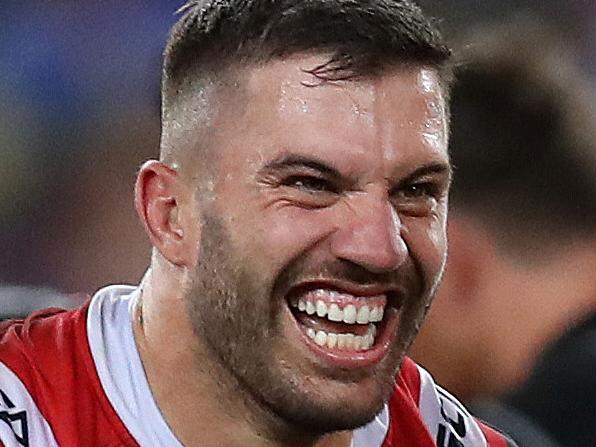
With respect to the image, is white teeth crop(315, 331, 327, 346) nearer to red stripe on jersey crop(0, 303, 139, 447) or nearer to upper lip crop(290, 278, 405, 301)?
upper lip crop(290, 278, 405, 301)

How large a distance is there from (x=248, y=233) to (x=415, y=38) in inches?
7.9

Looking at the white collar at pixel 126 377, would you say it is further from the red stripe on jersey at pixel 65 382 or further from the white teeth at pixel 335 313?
the white teeth at pixel 335 313

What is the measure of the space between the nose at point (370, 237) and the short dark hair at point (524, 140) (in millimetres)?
559

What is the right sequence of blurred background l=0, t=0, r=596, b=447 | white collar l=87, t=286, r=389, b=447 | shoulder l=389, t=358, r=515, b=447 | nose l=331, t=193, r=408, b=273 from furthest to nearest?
blurred background l=0, t=0, r=596, b=447 < shoulder l=389, t=358, r=515, b=447 < white collar l=87, t=286, r=389, b=447 < nose l=331, t=193, r=408, b=273

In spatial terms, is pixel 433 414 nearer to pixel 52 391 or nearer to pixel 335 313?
pixel 335 313

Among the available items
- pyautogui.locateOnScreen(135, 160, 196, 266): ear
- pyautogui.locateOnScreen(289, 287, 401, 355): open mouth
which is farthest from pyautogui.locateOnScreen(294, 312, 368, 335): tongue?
pyautogui.locateOnScreen(135, 160, 196, 266): ear

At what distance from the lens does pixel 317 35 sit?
2.69ft

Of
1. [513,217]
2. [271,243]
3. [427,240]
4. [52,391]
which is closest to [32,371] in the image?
[52,391]

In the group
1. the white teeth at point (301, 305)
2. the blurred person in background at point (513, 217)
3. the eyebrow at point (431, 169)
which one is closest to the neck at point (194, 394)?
the white teeth at point (301, 305)

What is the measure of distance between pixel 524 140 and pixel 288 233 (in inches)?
24.8

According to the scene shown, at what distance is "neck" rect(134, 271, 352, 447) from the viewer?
0.90 m

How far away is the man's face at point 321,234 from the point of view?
0.80 m

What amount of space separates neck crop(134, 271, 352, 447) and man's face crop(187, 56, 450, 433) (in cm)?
3

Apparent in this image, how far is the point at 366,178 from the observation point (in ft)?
2.64
